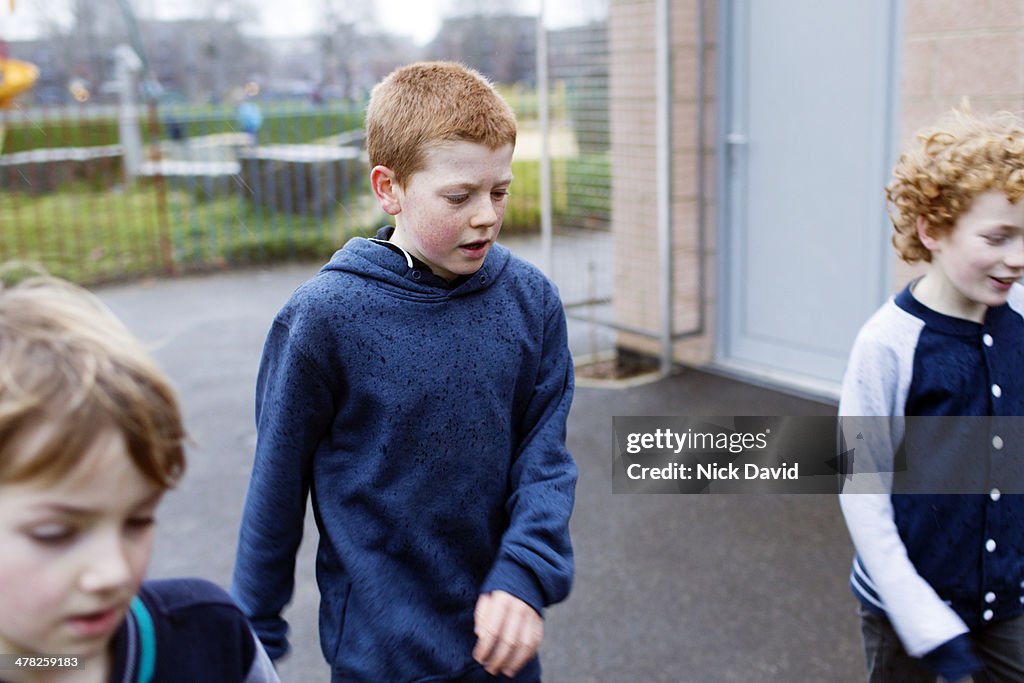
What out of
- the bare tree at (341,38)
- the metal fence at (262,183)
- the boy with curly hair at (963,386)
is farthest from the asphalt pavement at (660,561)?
the bare tree at (341,38)

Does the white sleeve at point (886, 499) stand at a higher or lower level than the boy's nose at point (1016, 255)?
lower

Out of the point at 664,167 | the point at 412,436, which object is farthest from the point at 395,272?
the point at 664,167

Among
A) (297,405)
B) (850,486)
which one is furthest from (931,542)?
(297,405)

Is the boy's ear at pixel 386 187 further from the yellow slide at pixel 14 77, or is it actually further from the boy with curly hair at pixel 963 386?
the yellow slide at pixel 14 77

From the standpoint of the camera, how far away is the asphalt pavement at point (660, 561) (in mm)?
3303

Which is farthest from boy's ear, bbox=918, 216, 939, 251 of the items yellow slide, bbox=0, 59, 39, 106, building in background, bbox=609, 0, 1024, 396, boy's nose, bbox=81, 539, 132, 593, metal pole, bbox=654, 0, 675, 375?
yellow slide, bbox=0, 59, 39, 106

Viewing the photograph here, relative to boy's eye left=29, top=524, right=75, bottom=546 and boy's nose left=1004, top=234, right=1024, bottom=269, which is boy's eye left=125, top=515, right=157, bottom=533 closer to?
boy's eye left=29, top=524, right=75, bottom=546

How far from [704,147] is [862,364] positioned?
4.02 metres

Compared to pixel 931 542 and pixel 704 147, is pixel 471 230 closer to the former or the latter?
pixel 931 542

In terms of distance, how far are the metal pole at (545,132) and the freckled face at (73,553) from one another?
5.52 metres

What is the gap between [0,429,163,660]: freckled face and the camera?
106cm

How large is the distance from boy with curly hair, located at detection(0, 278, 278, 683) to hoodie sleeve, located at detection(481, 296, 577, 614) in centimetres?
72

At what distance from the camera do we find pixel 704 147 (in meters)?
5.94

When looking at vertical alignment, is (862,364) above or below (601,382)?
above
